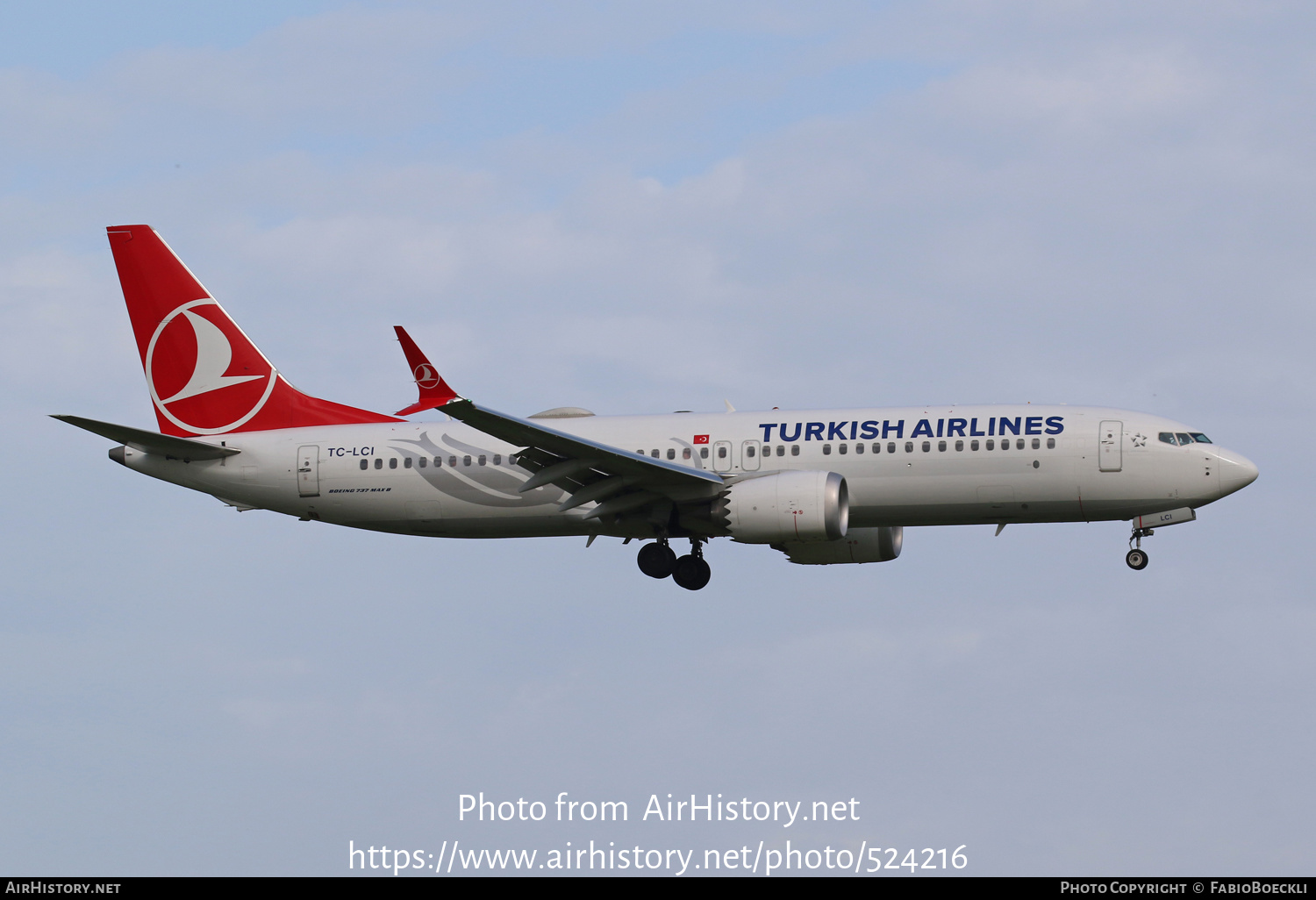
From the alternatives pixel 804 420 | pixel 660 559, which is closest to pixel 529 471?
pixel 660 559

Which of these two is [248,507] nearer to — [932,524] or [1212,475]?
[932,524]

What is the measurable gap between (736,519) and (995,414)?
6.65 m

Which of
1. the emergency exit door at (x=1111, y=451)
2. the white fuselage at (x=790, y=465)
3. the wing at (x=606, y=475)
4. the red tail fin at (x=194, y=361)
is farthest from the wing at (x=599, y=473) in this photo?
the emergency exit door at (x=1111, y=451)

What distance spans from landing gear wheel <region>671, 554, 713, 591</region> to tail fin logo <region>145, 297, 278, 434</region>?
40.8 feet

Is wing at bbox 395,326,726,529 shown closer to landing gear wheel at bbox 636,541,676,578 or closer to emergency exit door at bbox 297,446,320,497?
landing gear wheel at bbox 636,541,676,578

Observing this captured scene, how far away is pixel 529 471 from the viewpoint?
4053 centimetres

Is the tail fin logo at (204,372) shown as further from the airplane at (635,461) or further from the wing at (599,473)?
the wing at (599,473)

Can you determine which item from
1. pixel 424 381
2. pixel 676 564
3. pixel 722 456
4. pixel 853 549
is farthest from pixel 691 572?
pixel 424 381

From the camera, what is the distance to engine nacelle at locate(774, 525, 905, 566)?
43.2m

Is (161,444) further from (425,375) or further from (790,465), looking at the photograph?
(790,465)

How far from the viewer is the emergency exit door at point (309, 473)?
4259 centimetres

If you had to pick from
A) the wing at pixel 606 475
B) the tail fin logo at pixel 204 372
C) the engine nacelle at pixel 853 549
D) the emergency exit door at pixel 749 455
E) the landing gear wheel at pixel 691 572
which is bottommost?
the landing gear wheel at pixel 691 572

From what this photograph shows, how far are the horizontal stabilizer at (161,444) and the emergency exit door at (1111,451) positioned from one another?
2176cm

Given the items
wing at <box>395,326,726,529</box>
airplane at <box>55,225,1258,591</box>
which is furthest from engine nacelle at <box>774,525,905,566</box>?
wing at <box>395,326,726,529</box>
